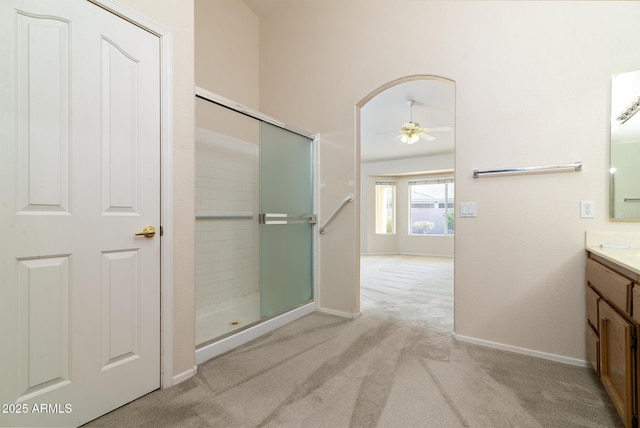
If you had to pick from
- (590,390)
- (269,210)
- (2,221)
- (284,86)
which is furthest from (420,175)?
(2,221)

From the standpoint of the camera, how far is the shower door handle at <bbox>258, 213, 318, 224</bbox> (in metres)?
2.73

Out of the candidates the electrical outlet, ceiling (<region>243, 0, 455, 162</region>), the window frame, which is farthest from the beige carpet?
the window frame

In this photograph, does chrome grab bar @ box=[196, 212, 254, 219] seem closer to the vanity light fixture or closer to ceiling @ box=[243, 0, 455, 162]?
ceiling @ box=[243, 0, 455, 162]

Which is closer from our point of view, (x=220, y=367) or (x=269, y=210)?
(x=220, y=367)

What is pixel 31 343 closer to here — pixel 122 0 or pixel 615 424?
pixel 122 0

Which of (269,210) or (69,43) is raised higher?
(69,43)

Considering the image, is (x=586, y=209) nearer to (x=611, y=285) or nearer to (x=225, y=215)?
(x=611, y=285)

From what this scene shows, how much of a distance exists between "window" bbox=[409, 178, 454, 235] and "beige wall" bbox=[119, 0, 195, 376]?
7.33 meters

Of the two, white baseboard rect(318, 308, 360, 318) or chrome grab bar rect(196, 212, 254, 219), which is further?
white baseboard rect(318, 308, 360, 318)

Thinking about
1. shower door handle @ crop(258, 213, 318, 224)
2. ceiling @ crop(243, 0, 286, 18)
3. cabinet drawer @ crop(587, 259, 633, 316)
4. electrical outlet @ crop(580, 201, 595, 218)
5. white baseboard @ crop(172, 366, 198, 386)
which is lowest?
white baseboard @ crop(172, 366, 198, 386)

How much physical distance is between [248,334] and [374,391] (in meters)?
1.12

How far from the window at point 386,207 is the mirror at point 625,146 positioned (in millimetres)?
6735

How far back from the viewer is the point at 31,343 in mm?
1304

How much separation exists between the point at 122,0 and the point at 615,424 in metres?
3.25
